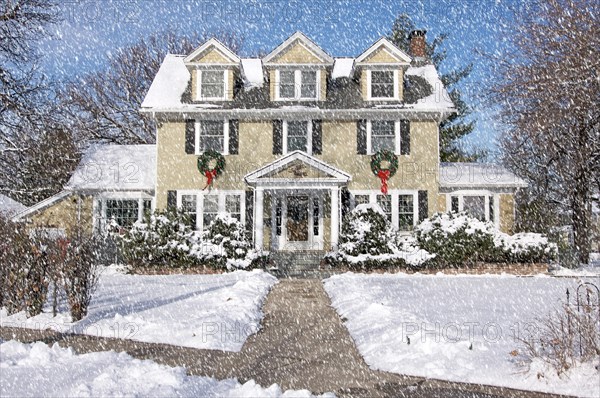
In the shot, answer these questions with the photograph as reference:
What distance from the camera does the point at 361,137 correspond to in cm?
1995

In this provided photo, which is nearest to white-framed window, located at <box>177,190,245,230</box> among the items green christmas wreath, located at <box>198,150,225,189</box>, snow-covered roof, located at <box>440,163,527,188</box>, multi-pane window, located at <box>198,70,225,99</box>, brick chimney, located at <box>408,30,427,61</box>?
green christmas wreath, located at <box>198,150,225,189</box>

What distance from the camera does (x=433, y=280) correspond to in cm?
1518

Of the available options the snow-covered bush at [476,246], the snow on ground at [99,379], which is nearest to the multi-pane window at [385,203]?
the snow-covered bush at [476,246]

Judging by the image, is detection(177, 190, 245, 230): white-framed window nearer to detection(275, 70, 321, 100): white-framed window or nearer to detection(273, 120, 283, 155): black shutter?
detection(273, 120, 283, 155): black shutter

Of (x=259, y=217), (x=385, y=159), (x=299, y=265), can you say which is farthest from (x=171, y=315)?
(x=385, y=159)

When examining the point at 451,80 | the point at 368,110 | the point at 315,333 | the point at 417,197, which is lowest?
the point at 315,333

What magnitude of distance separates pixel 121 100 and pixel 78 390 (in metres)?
29.7

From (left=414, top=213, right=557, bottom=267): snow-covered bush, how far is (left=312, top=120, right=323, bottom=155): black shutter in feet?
16.4

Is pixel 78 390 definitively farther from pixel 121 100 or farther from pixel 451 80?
pixel 451 80

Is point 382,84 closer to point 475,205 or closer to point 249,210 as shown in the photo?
point 475,205

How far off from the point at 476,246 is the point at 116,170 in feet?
43.0

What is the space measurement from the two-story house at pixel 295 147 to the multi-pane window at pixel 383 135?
0.03 meters

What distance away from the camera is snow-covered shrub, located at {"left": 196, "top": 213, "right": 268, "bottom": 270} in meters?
16.8

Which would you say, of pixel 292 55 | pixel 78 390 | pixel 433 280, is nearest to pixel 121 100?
pixel 292 55
